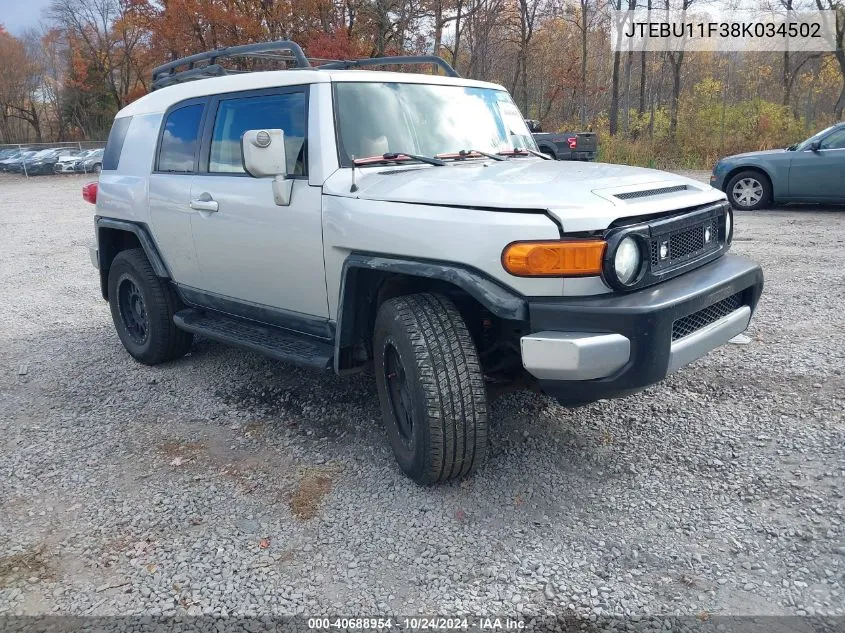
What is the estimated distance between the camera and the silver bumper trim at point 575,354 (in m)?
2.64

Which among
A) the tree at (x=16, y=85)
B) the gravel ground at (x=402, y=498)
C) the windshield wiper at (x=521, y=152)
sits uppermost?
the tree at (x=16, y=85)

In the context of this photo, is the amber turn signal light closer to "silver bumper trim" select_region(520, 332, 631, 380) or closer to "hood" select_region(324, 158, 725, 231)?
"hood" select_region(324, 158, 725, 231)

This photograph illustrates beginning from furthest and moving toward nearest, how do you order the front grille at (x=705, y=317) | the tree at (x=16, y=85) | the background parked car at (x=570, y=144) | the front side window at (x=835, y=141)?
the tree at (x=16, y=85), the background parked car at (x=570, y=144), the front side window at (x=835, y=141), the front grille at (x=705, y=317)

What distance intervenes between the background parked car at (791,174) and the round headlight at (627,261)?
956 centimetres

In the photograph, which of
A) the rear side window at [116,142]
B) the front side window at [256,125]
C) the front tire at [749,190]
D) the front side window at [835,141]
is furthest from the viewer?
the front tire at [749,190]

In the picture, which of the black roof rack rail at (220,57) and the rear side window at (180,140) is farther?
the rear side window at (180,140)

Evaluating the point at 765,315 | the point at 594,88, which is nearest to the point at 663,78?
the point at 594,88

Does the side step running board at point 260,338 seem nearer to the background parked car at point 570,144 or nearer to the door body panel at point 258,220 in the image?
the door body panel at point 258,220

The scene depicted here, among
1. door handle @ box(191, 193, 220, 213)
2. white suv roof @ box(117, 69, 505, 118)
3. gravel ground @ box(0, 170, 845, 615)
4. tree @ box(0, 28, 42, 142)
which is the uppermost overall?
tree @ box(0, 28, 42, 142)

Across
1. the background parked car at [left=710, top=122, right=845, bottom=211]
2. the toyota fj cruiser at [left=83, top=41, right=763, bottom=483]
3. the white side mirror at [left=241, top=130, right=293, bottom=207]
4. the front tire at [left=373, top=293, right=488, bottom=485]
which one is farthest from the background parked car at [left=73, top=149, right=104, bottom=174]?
the front tire at [left=373, top=293, right=488, bottom=485]

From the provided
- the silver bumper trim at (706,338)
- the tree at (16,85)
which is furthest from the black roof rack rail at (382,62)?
the tree at (16,85)

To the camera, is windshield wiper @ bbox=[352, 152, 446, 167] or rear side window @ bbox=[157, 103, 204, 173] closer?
windshield wiper @ bbox=[352, 152, 446, 167]

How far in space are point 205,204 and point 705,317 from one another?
9.70 ft

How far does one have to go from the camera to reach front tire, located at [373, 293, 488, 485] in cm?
293
